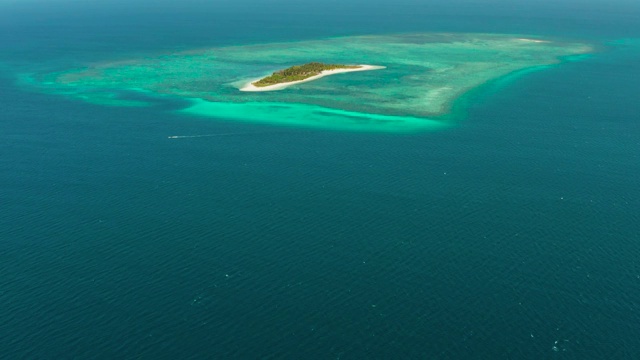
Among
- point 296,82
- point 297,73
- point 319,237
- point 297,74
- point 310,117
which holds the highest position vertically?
point 297,73

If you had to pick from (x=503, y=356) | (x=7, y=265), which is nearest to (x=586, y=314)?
(x=503, y=356)

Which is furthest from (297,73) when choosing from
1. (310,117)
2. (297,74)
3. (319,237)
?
(319,237)

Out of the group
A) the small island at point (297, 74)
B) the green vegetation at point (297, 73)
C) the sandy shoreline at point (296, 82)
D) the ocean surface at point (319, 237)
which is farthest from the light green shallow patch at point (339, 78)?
the ocean surface at point (319, 237)

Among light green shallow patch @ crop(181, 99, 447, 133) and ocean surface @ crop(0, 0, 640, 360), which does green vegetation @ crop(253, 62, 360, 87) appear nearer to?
light green shallow patch @ crop(181, 99, 447, 133)

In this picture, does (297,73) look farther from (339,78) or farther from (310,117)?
(310,117)

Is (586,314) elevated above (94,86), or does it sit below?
below

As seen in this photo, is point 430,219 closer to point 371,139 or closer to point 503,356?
point 503,356

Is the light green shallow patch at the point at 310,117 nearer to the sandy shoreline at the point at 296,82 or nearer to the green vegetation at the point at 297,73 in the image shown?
the sandy shoreline at the point at 296,82
